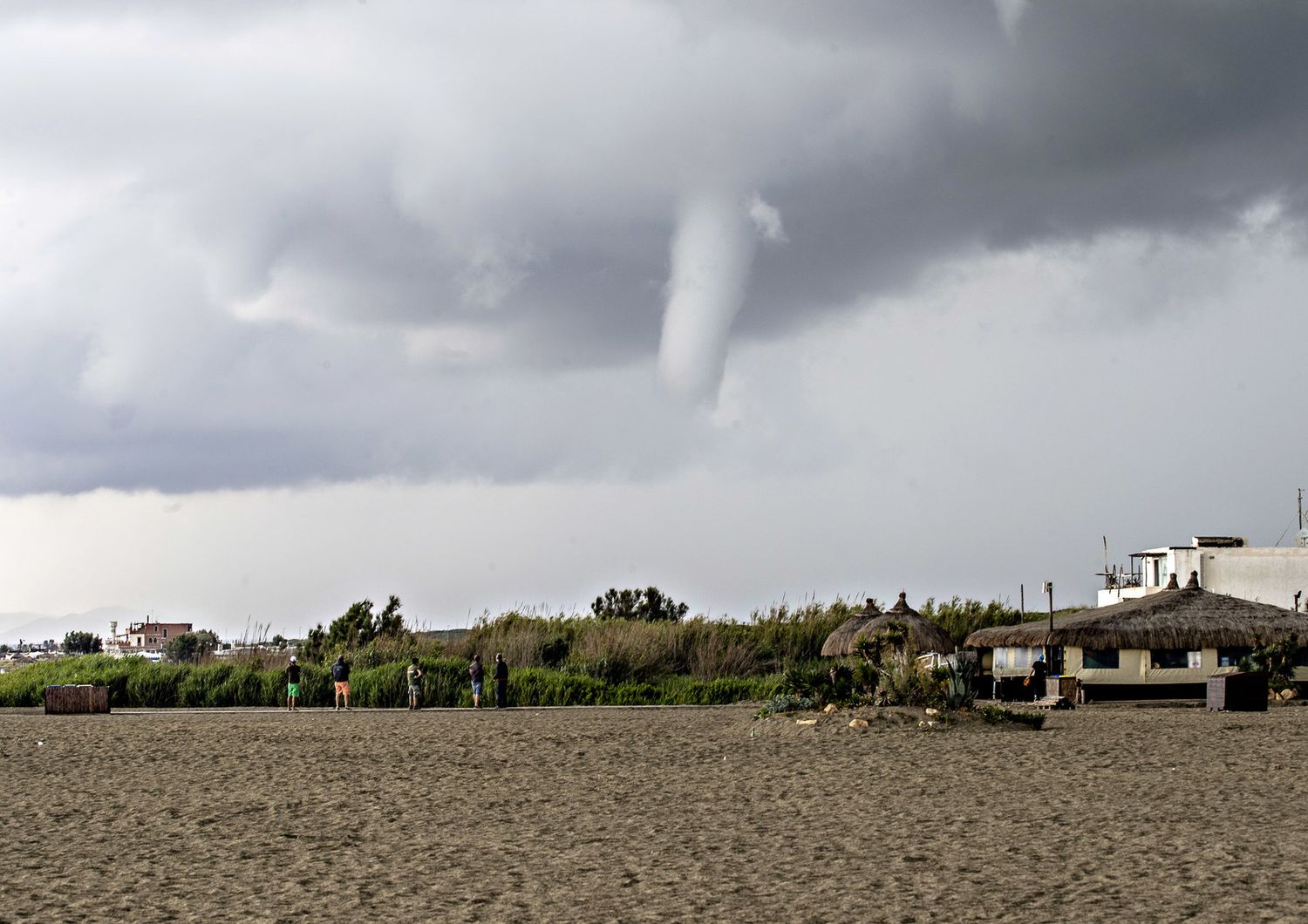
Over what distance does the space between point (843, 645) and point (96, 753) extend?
2333 centimetres

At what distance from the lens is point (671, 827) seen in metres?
12.6

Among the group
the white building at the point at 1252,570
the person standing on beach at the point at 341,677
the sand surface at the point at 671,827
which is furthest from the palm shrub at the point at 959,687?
the white building at the point at 1252,570

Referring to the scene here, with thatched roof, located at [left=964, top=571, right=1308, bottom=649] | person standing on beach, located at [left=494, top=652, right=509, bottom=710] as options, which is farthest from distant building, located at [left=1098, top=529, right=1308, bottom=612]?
person standing on beach, located at [left=494, top=652, right=509, bottom=710]

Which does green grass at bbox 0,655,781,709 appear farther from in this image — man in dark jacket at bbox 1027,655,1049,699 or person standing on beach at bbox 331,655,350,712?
man in dark jacket at bbox 1027,655,1049,699

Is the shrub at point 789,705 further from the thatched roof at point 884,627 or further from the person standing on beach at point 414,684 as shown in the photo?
the thatched roof at point 884,627

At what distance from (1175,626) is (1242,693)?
23.7 feet

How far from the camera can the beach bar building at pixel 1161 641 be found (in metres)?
37.2

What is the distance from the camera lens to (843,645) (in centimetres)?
4025

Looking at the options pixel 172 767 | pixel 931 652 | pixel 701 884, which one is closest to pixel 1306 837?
pixel 701 884

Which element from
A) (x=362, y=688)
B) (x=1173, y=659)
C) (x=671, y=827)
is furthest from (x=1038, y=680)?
(x=671, y=827)

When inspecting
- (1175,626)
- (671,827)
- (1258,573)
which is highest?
(1258,573)

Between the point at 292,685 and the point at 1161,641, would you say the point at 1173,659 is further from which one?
the point at 292,685

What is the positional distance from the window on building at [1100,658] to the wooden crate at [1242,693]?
7.21m

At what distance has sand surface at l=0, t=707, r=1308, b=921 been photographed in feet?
30.2
